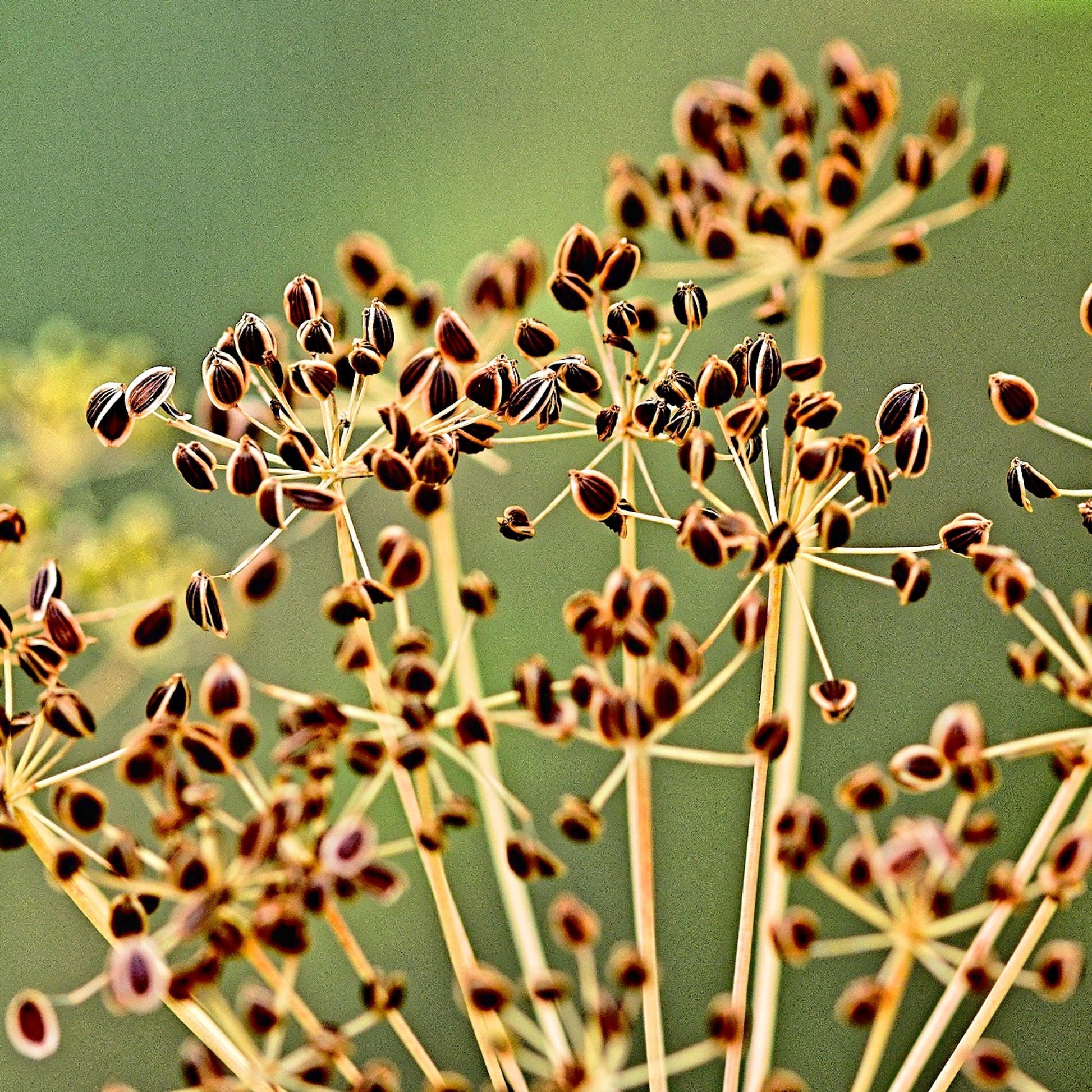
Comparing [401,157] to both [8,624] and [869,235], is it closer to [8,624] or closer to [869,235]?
[869,235]

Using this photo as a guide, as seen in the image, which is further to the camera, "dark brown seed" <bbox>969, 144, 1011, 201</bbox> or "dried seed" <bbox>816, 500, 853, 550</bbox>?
"dark brown seed" <bbox>969, 144, 1011, 201</bbox>

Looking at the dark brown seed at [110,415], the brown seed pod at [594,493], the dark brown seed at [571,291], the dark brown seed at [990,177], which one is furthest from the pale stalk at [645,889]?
the dark brown seed at [990,177]

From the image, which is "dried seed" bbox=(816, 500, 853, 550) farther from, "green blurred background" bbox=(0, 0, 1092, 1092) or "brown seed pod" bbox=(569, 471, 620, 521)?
"green blurred background" bbox=(0, 0, 1092, 1092)

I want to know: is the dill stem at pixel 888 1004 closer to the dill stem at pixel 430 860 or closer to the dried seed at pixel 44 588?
the dill stem at pixel 430 860

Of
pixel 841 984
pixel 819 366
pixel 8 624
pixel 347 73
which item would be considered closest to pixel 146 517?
pixel 8 624

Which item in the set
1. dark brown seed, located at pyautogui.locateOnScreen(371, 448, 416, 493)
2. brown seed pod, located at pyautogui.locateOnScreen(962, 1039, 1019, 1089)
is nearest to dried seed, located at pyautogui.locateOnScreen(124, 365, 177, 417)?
dark brown seed, located at pyautogui.locateOnScreen(371, 448, 416, 493)

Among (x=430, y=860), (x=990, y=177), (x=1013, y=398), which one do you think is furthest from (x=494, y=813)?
(x=990, y=177)

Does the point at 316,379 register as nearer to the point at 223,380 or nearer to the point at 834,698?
the point at 223,380
